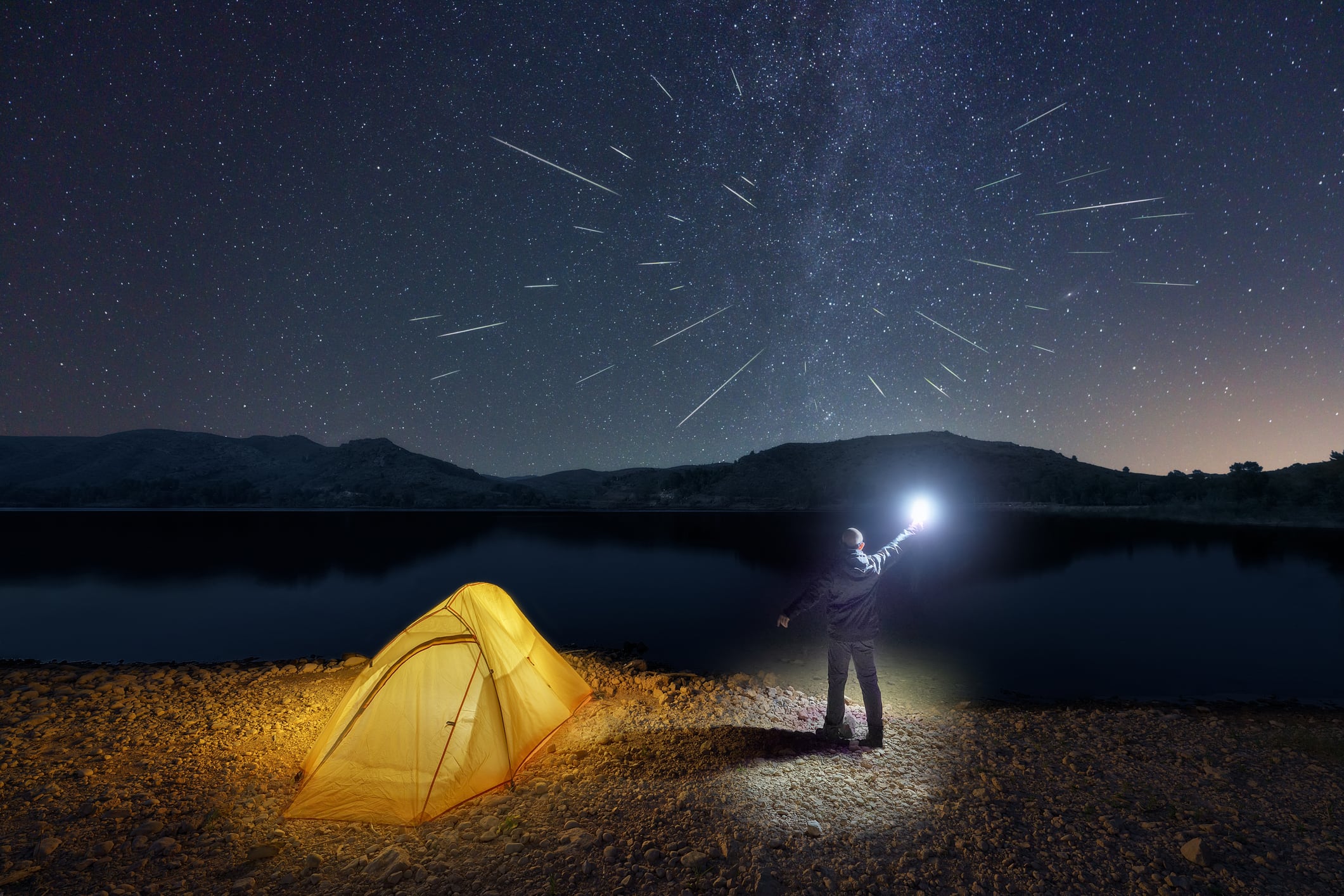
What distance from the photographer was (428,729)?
641 cm

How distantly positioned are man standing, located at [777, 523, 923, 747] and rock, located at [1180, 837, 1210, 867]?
3083 millimetres

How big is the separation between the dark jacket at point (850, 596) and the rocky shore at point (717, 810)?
1.68m

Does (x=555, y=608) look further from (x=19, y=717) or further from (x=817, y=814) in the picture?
(x=817, y=814)

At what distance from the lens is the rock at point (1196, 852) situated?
4910 millimetres

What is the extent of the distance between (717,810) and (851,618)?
10.1 feet

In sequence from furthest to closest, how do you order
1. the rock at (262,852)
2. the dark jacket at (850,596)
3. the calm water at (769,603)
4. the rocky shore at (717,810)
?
the calm water at (769,603), the dark jacket at (850,596), the rock at (262,852), the rocky shore at (717,810)

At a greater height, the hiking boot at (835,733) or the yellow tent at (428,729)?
the yellow tent at (428,729)

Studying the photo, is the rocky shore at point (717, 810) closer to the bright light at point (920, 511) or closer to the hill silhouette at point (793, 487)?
the bright light at point (920, 511)

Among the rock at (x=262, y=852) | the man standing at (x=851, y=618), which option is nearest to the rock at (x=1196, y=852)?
the man standing at (x=851, y=618)

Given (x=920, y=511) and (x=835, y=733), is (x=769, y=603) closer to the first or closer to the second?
(x=835, y=733)

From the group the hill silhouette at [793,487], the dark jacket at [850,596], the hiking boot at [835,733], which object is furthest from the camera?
the hill silhouette at [793,487]

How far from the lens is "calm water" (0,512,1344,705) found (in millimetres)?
15477

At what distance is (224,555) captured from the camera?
49219mm

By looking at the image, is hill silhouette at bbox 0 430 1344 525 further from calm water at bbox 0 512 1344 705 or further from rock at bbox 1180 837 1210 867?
rock at bbox 1180 837 1210 867
